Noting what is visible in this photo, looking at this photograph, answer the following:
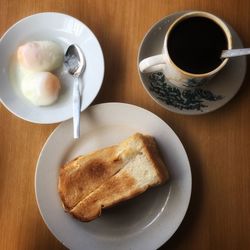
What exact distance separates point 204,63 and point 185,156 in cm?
19

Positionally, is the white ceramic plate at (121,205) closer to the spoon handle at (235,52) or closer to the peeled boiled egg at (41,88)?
the peeled boiled egg at (41,88)

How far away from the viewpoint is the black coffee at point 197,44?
718 mm

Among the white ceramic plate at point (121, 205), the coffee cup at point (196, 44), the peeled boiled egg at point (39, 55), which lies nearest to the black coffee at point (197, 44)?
the coffee cup at point (196, 44)

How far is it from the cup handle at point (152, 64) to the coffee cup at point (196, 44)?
0.05ft

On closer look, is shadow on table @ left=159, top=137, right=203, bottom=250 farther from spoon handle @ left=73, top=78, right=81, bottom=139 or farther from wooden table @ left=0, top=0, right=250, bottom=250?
spoon handle @ left=73, top=78, right=81, bottom=139

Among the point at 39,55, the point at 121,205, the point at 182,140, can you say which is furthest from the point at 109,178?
the point at 39,55

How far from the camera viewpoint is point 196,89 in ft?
2.65

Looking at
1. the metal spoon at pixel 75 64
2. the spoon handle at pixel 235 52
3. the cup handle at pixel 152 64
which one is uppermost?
the spoon handle at pixel 235 52

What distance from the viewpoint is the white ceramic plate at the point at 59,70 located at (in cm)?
81

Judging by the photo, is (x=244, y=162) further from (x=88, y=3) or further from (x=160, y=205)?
(x=88, y=3)

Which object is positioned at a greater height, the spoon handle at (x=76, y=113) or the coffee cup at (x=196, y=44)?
the coffee cup at (x=196, y=44)

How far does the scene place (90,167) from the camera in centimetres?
80

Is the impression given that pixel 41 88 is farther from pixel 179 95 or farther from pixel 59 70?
pixel 179 95

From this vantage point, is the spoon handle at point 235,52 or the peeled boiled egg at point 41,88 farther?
the peeled boiled egg at point 41,88
